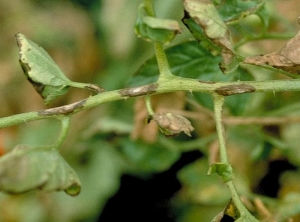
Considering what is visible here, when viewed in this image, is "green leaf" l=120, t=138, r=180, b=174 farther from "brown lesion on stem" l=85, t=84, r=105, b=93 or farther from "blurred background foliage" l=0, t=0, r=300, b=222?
"brown lesion on stem" l=85, t=84, r=105, b=93

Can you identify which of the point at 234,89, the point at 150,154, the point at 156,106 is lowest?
the point at 150,154

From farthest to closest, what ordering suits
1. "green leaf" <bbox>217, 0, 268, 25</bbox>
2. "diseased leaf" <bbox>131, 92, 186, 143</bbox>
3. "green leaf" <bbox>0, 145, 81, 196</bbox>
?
"diseased leaf" <bbox>131, 92, 186, 143</bbox> < "green leaf" <bbox>217, 0, 268, 25</bbox> < "green leaf" <bbox>0, 145, 81, 196</bbox>

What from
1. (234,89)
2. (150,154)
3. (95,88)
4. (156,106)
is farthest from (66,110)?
(150,154)

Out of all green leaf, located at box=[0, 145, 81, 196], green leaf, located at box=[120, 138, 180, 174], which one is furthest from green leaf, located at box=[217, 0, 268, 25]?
green leaf, located at box=[120, 138, 180, 174]

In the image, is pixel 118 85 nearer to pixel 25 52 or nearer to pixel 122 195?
pixel 122 195

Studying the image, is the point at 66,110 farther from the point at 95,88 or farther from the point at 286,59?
the point at 286,59
